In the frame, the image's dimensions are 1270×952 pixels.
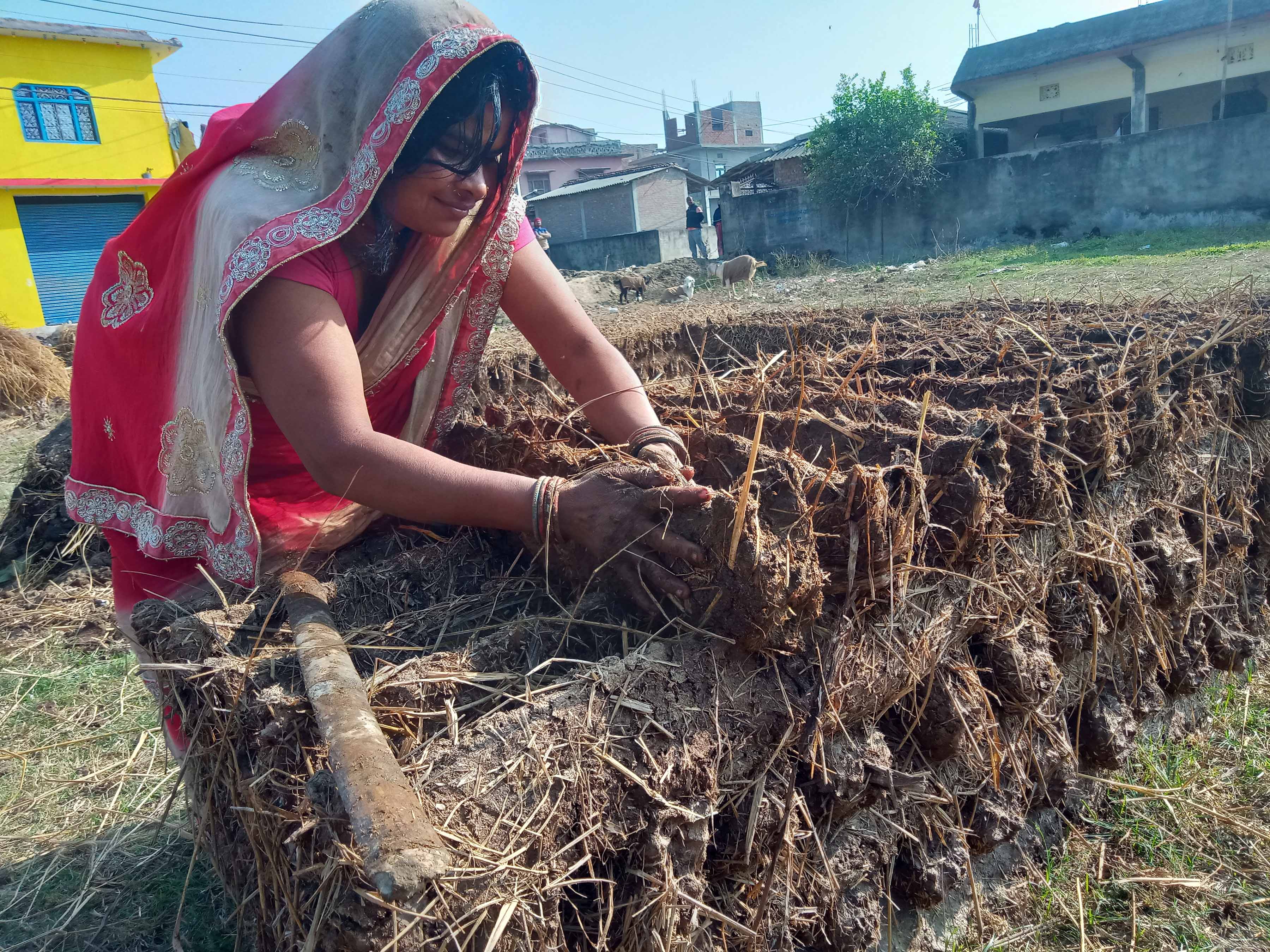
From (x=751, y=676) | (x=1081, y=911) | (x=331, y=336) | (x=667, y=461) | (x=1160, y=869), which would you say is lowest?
(x=1160, y=869)

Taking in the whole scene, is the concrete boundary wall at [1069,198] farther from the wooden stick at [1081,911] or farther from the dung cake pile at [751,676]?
the wooden stick at [1081,911]

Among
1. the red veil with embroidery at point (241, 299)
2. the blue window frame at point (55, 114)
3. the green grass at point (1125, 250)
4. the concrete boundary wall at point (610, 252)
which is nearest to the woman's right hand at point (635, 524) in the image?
the red veil with embroidery at point (241, 299)

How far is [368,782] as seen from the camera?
1.12 m

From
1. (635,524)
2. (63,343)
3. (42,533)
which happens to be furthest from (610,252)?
(635,524)

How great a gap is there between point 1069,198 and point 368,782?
22175mm

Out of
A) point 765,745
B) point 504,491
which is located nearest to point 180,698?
point 504,491

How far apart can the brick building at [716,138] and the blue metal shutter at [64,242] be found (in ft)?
112

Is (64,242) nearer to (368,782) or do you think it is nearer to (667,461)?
(667,461)

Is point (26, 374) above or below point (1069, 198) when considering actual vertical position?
below

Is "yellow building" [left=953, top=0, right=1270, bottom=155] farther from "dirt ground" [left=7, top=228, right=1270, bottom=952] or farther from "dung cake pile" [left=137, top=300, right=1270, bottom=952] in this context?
"dung cake pile" [left=137, top=300, right=1270, bottom=952]

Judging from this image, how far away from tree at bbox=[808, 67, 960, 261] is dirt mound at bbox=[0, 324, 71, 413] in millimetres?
19465

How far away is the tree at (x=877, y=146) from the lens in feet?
73.1

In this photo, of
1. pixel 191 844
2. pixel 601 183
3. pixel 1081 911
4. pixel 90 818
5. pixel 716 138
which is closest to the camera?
pixel 1081 911

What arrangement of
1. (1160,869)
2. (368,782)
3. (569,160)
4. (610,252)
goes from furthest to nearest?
(569,160), (610,252), (1160,869), (368,782)
